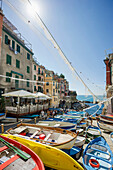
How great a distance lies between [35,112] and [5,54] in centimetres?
1165

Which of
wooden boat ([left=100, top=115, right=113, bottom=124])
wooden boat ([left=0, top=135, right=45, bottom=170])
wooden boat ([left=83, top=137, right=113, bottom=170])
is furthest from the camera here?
wooden boat ([left=100, top=115, right=113, bottom=124])

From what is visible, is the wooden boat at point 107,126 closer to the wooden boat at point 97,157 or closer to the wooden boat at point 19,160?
the wooden boat at point 97,157

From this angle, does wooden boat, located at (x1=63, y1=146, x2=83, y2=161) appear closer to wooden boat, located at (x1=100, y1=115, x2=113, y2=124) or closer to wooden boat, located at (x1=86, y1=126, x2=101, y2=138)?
wooden boat, located at (x1=86, y1=126, x2=101, y2=138)

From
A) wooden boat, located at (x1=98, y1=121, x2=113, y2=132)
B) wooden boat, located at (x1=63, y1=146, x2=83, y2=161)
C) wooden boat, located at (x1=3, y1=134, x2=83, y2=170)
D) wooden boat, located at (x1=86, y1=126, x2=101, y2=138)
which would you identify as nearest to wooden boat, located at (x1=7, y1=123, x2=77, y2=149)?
wooden boat, located at (x1=3, y1=134, x2=83, y2=170)

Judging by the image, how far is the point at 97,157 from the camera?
16.8ft

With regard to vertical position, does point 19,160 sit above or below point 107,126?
above

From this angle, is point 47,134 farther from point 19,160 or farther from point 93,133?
point 93,133

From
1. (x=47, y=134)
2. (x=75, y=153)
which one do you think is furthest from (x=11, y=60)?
(x=75, y=153)

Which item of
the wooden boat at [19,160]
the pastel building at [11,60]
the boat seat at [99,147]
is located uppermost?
the pastel building at [11,60]

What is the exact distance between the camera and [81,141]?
22.2 ft

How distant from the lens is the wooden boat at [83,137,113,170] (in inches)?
181

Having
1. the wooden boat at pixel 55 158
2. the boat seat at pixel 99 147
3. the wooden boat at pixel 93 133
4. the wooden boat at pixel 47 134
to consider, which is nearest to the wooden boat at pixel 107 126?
the wooden boat at pixel 93 133

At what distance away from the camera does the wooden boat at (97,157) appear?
15.0ft

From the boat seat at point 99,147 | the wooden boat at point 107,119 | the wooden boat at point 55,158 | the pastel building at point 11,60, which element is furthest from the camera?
the pastel building at point 11,60
